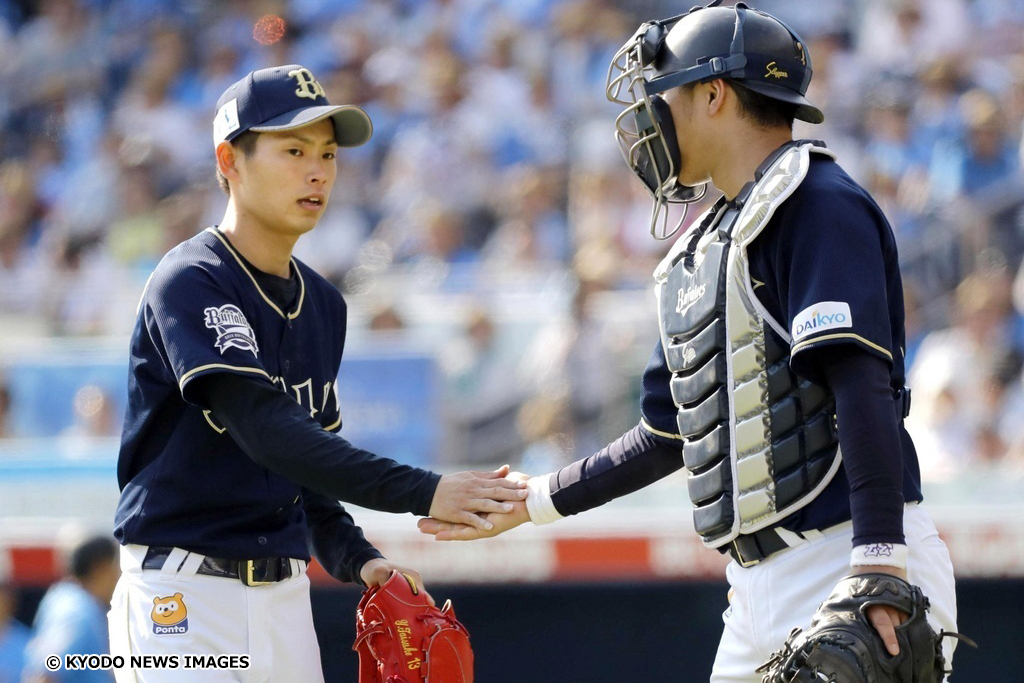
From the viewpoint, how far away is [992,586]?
5715mm

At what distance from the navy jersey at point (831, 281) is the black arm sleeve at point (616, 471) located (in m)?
0.58

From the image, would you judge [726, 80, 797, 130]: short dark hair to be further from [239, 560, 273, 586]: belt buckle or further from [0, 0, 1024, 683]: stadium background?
[0, 0, 1024, 683]: stadium background

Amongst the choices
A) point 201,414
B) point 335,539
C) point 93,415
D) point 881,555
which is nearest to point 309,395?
point 201,414

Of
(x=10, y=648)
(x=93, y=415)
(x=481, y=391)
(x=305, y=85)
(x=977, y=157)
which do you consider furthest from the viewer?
(x=977, y=157)

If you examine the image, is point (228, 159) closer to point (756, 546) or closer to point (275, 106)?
point (275, 106)

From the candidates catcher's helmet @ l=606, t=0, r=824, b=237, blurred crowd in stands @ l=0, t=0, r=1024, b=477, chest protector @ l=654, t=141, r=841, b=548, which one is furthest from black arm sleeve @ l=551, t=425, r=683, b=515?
blurred crowd in stands @ l=0, t=0, r=1024, b=477

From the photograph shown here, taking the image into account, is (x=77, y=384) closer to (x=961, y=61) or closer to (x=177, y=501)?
(x=177, y=501)

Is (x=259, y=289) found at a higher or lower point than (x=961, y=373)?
lower

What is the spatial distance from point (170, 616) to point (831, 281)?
172cm

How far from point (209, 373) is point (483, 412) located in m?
3.87

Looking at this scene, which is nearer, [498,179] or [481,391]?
[481,391]

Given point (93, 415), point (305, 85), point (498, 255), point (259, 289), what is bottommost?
point (259, 289)

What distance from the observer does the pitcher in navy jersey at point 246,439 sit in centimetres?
307

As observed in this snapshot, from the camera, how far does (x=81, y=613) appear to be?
4992mm
